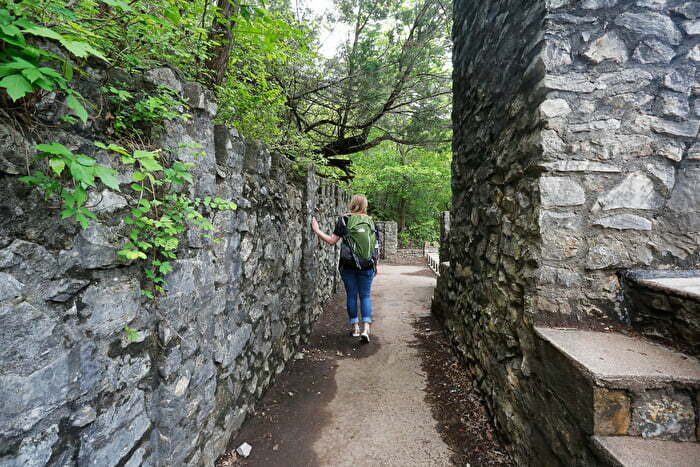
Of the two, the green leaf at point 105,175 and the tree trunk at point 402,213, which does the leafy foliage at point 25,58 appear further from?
the tree trunk at point 402,213

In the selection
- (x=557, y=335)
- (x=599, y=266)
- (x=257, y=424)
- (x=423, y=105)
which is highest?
(x=423, y=105)

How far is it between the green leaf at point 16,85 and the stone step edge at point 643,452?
2.29 m

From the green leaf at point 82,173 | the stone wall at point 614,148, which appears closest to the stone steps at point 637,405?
the stone wall at point 614,148

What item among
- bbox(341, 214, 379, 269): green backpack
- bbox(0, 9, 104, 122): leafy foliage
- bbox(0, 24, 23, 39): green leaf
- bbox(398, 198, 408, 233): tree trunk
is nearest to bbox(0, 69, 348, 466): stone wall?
bbox(0, 9, 104, 122): leafy foliage

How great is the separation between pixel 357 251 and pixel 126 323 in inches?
104

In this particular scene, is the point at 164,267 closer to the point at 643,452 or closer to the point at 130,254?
the point at 130,254

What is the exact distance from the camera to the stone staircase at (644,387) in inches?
49.8

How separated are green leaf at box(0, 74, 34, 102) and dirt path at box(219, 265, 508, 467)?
7.35ft

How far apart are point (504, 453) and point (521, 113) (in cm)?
237

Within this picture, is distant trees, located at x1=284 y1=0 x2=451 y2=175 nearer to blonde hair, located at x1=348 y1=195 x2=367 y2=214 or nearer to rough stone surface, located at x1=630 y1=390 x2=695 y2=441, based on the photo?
blonde hair, located at x1=348 y1=195 x2=367 y2=214

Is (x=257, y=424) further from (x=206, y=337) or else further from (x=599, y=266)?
(x=599, y=266)

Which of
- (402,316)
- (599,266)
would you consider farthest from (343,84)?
(599,266)

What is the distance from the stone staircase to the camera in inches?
49.8

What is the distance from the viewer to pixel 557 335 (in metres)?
1.72
